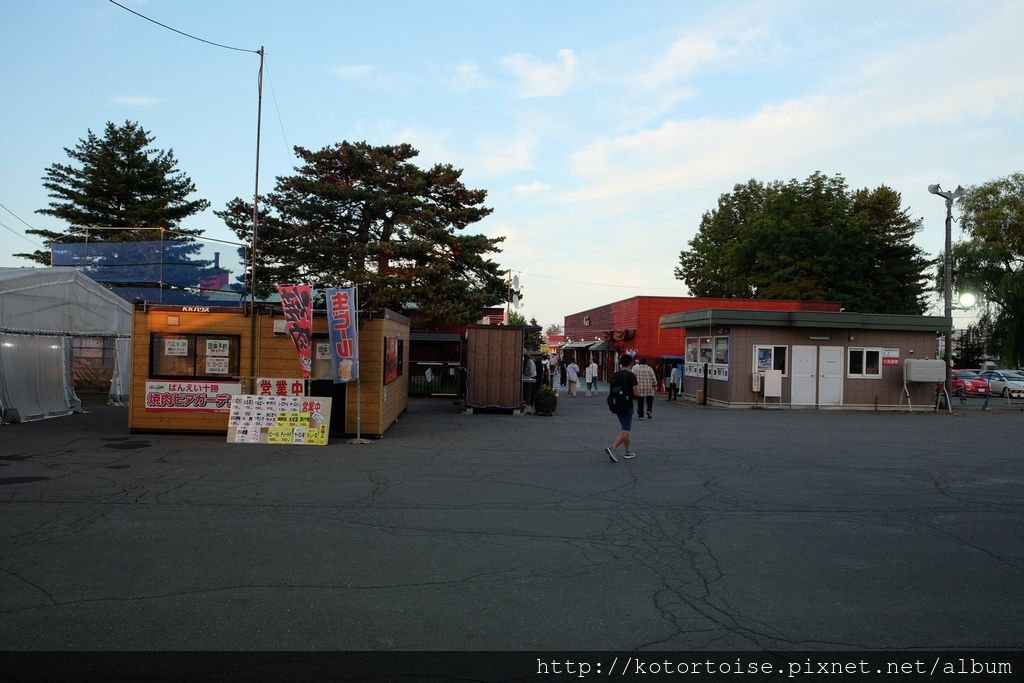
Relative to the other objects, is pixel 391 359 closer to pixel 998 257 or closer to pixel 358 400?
pixel 358 400

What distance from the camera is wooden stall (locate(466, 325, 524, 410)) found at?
22.8 m

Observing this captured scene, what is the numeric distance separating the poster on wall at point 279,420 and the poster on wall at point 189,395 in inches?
40.2

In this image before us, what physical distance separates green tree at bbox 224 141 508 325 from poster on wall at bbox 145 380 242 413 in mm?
14503

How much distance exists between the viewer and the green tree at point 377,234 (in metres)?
30.8

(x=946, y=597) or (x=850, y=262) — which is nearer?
(x=946, y=597)

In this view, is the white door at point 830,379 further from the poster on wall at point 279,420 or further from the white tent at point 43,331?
the white tent at point 43,331

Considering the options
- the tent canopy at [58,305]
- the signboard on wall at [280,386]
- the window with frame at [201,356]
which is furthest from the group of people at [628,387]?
the tent canopy at [58,305]

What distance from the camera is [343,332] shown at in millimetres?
14945

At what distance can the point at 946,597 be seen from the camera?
577 cm

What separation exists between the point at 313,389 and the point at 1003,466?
43.4 ft

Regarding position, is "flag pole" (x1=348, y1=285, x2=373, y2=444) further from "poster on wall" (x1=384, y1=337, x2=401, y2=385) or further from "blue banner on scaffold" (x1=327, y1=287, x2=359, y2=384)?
"poster on wall" (x1=384, y1=337, x2=401, y2=385)

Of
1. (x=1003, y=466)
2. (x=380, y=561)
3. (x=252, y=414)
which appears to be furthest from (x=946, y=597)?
(x=252, y=414)
